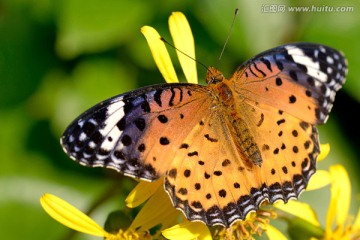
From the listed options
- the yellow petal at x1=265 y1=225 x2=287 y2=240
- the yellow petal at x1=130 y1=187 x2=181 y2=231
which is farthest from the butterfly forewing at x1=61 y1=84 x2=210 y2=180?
the yellow petal at x1=265 y1=225 x2=287 y2=240

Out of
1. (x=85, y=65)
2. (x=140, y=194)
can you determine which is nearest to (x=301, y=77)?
(x=140, y=194)

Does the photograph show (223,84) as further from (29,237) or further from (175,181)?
(29,237)

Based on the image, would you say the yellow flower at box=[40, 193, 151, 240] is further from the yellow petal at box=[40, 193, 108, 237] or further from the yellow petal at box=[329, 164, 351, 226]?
the yellow petal at box=[329, 164, 351, 226]

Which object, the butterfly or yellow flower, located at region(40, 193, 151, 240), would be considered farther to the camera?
yellow flower, located at region(40, 193, 151, 240)

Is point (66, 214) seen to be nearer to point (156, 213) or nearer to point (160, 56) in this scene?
point (156, 213)

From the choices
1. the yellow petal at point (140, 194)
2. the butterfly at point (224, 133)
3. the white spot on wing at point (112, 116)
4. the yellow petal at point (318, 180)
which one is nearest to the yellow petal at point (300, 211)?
the yellow petal at point (318, 180)

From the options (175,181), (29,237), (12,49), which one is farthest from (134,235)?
(12,49)
